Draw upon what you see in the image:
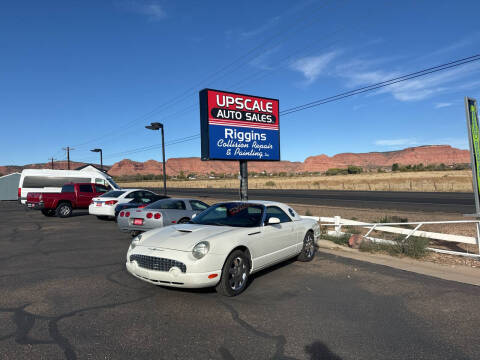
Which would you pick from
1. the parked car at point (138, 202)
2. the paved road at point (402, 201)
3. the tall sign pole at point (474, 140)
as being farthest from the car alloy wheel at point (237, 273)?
the paved road at point (402, 201)

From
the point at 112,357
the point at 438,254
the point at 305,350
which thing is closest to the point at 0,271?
the point at 112,357

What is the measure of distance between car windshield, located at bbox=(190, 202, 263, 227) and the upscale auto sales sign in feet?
19.4

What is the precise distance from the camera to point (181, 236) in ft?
18.1

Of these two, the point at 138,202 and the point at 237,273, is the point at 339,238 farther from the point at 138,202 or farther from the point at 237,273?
the point at 138,202

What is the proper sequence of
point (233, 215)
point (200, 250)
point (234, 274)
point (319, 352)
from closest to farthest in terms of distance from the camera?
point (319, 352)
point (200, 250)
point (234, 274)
point (233, 215)

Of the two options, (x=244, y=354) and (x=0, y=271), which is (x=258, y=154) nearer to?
(x=0, y=271)

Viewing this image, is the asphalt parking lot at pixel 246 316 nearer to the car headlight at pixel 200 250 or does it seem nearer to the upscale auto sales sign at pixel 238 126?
the car headlight at pixel 200 250

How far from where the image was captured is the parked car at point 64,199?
16.2 metres

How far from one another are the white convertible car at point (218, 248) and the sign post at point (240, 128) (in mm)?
6057

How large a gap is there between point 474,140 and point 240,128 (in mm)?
7792

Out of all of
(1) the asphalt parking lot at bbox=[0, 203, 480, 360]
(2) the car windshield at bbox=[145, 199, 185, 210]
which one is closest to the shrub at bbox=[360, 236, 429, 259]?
(1) the asphalt parking lot at bbox=[0, 203, 480, 360]

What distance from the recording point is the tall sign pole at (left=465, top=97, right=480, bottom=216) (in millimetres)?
7852

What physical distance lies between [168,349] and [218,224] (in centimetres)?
290

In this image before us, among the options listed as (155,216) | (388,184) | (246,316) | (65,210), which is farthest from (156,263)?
(388,184)
